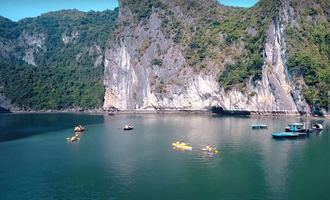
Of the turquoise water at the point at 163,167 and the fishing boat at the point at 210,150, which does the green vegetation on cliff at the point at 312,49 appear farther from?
the fishing boat at the point at 210,150

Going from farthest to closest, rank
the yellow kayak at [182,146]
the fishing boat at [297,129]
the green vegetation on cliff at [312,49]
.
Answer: the green vegetation on cliff at [312,49], the fishing boat at [297,129], the yellow kayak at [182,146]

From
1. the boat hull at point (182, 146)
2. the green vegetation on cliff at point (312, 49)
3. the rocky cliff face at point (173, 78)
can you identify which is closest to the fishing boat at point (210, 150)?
the boat hull at point (182, 146)

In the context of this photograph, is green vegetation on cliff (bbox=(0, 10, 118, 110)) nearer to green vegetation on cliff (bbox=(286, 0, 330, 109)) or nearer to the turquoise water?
green vegetation on cliff (bbox=(286, 0, 330, 109))

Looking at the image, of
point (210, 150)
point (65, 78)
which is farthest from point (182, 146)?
point (65, 78)

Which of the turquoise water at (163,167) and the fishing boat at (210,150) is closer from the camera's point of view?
the turquoise water at (163,167)

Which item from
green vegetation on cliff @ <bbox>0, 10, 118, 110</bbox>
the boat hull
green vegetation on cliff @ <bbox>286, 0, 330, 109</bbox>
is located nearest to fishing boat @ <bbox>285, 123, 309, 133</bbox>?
the boat hull

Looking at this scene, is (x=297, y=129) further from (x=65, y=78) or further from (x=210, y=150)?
(x=65, y=78)
